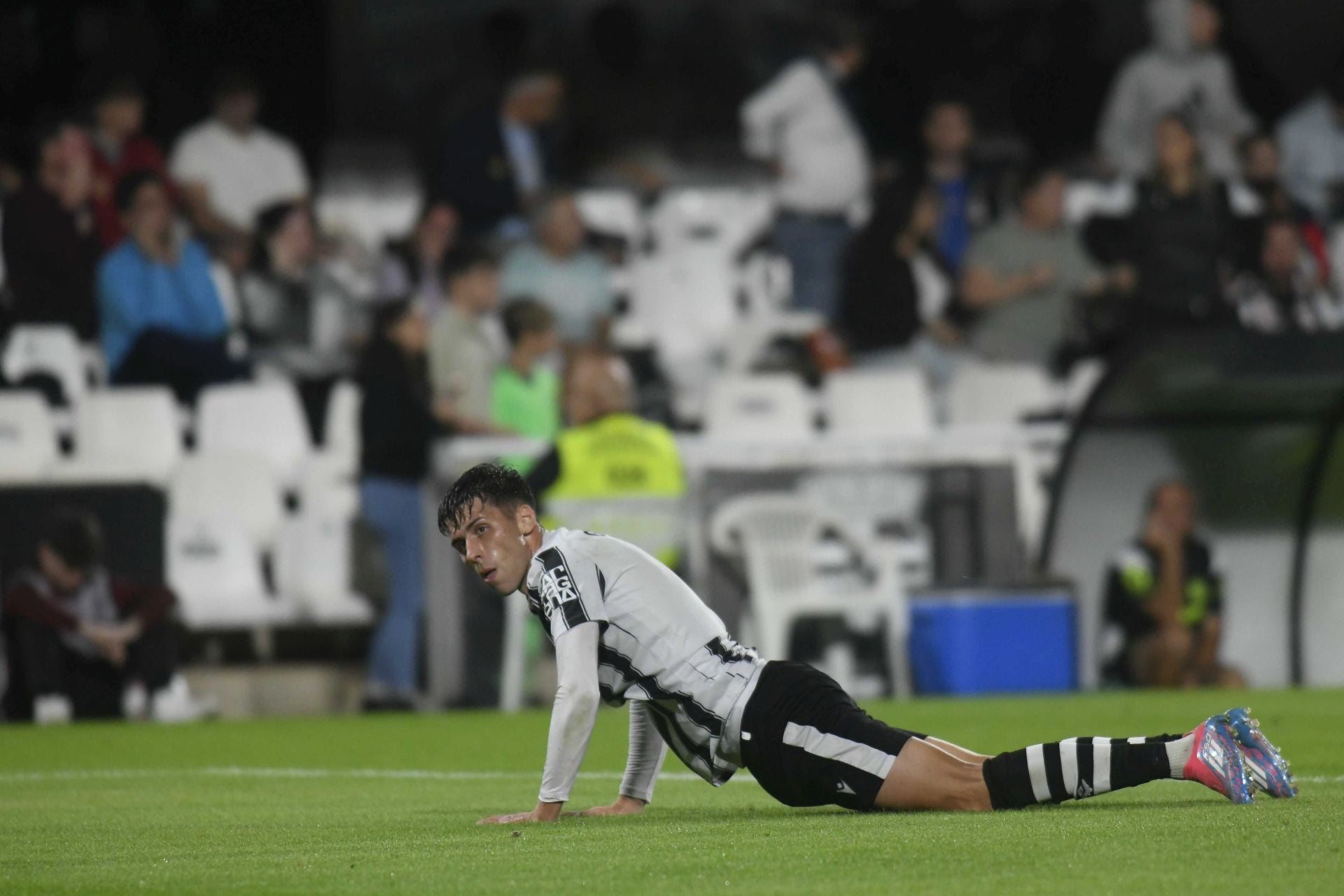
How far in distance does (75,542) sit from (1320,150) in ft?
35.4

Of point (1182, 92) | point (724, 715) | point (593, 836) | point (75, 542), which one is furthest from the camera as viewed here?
point (1182, 92)

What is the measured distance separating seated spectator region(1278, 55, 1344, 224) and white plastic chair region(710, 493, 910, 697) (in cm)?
650

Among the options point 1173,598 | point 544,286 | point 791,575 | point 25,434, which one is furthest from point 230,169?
point 1173,598

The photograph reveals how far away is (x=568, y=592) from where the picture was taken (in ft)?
20.1

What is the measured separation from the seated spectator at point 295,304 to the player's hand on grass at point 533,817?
10.1 meters

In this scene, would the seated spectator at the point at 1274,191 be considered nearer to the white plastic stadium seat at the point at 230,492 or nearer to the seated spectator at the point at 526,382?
the seated spectator at the point at 526,382

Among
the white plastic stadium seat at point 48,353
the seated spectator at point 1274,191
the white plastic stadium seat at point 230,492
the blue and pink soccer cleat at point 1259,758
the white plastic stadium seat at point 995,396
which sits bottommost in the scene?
the blue and pink soccer cleat at point 1259,758

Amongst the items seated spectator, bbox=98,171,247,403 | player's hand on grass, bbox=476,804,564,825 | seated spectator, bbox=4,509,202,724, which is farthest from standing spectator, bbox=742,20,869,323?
player's hand on grass, bbox=476,804,564,825

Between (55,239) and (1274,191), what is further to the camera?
(1274,191)

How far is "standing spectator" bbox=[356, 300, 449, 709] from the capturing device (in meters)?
13.9

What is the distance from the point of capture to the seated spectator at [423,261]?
16094 millimetres

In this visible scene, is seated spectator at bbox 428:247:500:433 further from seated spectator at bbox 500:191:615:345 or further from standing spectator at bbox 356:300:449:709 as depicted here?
seated spectator at bbox 500:191:615:345

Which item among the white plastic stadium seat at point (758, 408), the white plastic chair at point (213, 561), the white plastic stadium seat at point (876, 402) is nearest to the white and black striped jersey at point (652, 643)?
the white plastic chair at point (213, 561)

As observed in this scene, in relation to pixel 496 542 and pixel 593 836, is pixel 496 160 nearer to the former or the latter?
pixel 496 542
